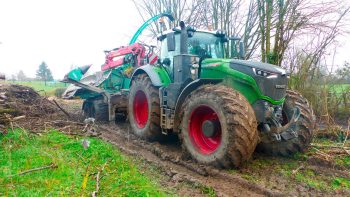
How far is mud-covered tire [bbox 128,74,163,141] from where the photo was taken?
6.46 m

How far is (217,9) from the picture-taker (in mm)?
14289

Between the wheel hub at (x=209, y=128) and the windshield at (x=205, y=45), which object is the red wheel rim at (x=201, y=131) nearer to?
the wheel hub at (x=209, y=128)

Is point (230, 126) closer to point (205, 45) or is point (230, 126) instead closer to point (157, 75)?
point (205, 45)

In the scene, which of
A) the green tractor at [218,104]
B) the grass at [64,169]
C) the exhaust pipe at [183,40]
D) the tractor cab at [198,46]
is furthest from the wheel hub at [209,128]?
the exhaust pipe at [183,40]

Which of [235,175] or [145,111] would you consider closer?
[235,175]

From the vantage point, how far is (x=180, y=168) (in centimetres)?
483

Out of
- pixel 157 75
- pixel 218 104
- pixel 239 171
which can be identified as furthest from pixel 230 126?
pixel 157 75

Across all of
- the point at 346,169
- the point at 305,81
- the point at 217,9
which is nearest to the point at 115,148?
the point at 346,169

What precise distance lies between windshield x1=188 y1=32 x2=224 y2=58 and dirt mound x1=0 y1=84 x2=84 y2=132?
341 centimetres

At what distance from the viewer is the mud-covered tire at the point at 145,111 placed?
6461 millimetres

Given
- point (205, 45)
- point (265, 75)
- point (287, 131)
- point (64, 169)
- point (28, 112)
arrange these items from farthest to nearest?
point (28, 112)
point (205, 45)
point (287, 131)
point (265, 75)
point (64, 169)

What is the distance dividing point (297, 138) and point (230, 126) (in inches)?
62.4

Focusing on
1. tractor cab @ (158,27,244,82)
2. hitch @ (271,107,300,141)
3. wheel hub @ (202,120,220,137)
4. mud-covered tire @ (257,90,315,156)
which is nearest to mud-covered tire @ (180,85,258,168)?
wheel hub @ (202,120,220,137)

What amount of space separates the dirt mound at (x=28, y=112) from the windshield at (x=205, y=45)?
11.2 ft
